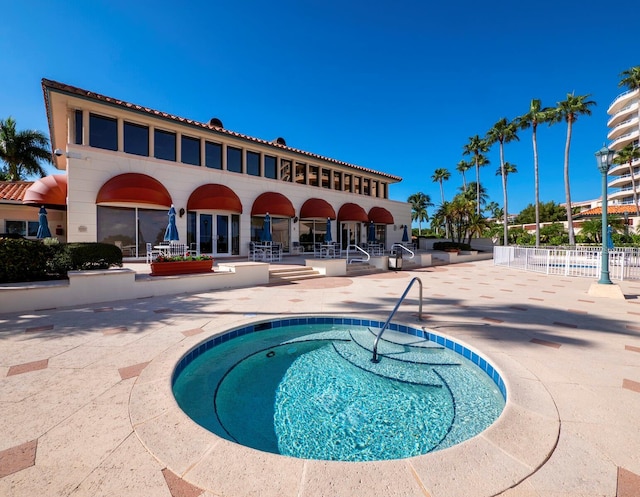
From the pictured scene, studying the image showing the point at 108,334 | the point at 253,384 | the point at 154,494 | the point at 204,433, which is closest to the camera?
the point at 154,494

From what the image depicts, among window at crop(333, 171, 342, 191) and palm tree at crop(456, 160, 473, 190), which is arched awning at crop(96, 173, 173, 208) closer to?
window at crop(333, 171, 342, 191)

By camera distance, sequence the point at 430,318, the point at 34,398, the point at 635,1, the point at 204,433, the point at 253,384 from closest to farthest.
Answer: the point at 204,433
the point at 34,398
the point at 253,384
the point at 430,318
the point at 635,1

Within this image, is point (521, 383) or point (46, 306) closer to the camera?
point (521, 383)

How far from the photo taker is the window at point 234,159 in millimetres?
17609

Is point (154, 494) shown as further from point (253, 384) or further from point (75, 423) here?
point (253, 384)

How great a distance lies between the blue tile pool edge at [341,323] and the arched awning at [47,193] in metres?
14.0

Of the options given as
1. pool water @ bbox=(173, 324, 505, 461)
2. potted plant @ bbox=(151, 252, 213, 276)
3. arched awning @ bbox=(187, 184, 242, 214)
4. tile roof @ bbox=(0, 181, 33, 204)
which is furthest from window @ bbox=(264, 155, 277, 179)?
pool water @ bbox=(173, 324, 505, 461)

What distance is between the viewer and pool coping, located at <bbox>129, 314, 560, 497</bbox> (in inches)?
77.4

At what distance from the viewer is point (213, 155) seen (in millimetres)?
17000

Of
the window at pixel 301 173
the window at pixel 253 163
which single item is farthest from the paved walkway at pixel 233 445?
the window at pixel 301 173

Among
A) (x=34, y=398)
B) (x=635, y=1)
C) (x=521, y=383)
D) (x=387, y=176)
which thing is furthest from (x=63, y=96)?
(x=635, y=1)

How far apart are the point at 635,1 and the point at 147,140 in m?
26.5

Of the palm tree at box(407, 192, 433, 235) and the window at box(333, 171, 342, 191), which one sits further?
the palm tree at box(407, 192, 433, 235)

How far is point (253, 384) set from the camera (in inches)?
166
